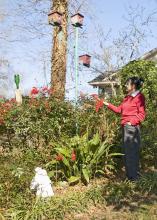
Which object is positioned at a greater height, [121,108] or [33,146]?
[121,108]

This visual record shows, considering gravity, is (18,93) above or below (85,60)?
below

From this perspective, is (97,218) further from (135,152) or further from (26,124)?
(26,124)

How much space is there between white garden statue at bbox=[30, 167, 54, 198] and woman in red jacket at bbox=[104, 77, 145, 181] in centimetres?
155

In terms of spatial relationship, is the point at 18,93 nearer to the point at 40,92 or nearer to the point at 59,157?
the point at 40,92

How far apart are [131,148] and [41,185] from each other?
1.82 metres

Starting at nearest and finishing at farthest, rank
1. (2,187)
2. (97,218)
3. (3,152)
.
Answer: (97,218)
(2,187)
(3,152)

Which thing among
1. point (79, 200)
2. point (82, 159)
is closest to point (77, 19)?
point (82, 159)

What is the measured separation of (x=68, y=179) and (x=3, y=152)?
170 cm

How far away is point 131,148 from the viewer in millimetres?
7730

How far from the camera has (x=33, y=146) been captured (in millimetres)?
8883

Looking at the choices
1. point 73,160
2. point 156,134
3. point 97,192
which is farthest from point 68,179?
point 156,134

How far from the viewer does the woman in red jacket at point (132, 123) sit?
767 cm

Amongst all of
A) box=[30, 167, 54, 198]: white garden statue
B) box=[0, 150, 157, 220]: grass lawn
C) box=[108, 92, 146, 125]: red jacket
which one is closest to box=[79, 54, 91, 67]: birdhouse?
box=[108, 92, 146, 125]: red jacket

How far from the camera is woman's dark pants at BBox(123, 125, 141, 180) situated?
A: 770cm
